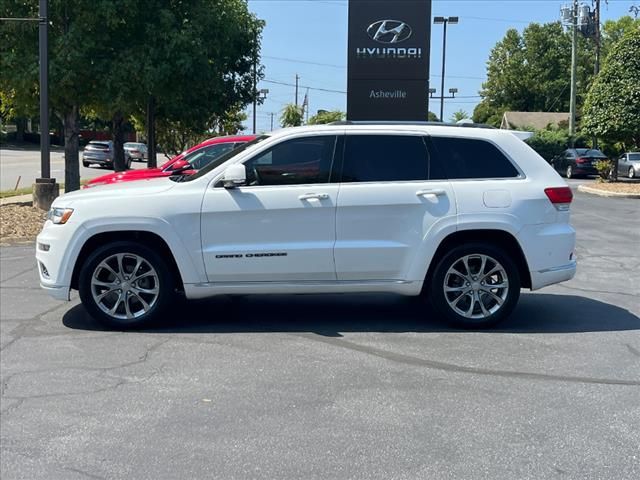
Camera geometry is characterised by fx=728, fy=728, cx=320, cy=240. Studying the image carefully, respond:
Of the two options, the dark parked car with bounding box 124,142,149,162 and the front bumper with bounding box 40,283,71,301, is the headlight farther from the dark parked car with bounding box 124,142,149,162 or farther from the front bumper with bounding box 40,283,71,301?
the dark parked car with bounding box 124,142,149,162

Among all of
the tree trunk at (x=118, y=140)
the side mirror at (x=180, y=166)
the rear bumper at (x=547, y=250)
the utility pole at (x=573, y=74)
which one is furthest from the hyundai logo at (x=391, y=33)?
the utility pole at (x=573, y=74)

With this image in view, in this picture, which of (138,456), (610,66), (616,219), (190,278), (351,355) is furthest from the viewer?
(610,66)

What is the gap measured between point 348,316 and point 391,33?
858 centimetres

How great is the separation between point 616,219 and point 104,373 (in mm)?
13885

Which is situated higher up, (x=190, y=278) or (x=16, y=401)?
(x=190, y=278)

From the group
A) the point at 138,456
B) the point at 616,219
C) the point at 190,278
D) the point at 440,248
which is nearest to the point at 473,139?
the point at 440,248

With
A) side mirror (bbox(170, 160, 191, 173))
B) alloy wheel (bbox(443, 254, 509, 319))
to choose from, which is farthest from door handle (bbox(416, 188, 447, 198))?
side mirror (bbox(170, 160, 191, 173))

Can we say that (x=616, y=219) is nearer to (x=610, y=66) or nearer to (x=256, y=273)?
(x=256, y=273)

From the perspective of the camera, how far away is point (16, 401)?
4.83 m

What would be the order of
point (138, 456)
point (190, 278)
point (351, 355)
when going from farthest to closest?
1. point (190, 278)
2. point (351, 355)
3. point (138, 456)

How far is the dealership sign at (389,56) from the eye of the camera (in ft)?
46.6

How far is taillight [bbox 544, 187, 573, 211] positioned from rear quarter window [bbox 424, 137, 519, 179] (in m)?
0.34

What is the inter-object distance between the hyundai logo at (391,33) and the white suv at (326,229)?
26.2ft

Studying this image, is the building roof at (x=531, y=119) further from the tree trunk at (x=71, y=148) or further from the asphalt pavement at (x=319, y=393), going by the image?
the asphalt pavement at (x=319, y=393)
